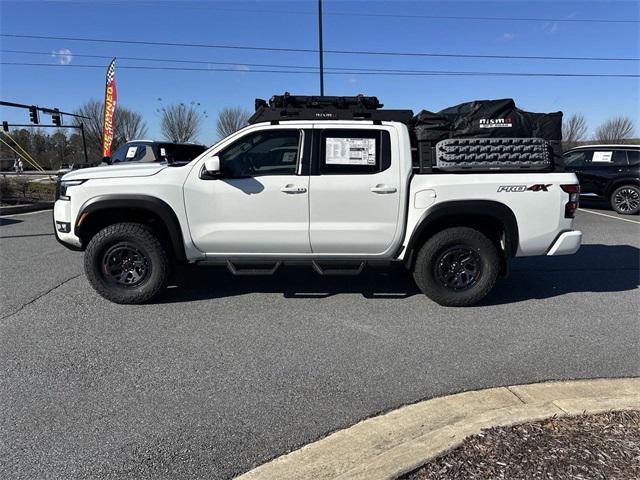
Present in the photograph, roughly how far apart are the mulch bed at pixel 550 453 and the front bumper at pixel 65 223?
4138 millimetres

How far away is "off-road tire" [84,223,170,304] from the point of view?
15.7 ft

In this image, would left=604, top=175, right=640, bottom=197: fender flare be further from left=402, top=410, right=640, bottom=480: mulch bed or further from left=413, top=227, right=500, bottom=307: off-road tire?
left=402, top=410, right=640, bottom=480: mulch bed

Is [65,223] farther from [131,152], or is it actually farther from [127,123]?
[127,123]

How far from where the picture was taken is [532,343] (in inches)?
162

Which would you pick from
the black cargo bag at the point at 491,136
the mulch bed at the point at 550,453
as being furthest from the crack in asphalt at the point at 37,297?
the black cargo bag at the point at 491,136

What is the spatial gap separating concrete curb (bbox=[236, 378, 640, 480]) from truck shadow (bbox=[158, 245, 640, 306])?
195 centimetres

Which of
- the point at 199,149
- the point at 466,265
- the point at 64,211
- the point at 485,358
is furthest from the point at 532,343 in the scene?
the point at 199,149

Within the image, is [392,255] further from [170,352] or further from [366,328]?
[170,352]

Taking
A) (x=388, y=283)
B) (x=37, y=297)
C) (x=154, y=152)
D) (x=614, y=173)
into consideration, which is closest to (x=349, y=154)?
(x=388, y=283)

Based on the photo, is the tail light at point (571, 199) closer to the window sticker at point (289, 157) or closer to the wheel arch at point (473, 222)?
the wheel arch at point (473, 222)

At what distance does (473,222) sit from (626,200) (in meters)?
9.99

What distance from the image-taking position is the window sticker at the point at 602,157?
12711mm

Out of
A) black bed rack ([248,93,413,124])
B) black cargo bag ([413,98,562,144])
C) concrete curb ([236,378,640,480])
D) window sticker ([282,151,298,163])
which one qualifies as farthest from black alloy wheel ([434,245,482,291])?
window sticker ([282,151,298,163])

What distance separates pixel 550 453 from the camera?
2.48m
